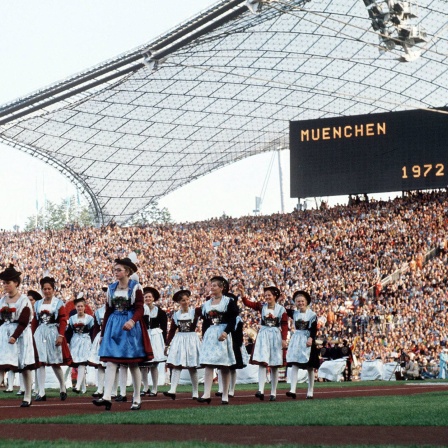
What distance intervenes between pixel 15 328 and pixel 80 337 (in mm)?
6690

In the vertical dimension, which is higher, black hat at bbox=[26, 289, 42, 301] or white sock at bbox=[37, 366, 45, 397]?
black hat at bbox=[26, 289, 42, 301]

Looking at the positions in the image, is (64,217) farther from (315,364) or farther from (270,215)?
(315,364)

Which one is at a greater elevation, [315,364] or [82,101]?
[82,101]

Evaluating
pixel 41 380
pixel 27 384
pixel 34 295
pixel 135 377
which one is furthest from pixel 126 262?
pixel 34 295

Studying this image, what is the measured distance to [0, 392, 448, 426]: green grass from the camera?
1171 centimetres

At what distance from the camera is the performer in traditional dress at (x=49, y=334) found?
59.8ft

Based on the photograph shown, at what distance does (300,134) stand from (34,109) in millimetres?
13393

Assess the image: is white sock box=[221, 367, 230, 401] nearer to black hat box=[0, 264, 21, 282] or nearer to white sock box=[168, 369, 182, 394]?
white sock box=[168, 369, 182, 394]

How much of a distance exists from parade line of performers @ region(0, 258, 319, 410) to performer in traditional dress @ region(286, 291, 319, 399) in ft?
0.06

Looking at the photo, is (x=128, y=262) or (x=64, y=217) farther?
(x=64, y=217)

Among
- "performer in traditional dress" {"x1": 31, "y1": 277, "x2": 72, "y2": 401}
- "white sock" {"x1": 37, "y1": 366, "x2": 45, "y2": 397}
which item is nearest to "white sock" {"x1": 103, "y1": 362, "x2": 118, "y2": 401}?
"performer in traditional dress" {"x1": 31, "y1": 277, "x2": 72, "y2": 401}

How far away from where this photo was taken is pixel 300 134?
48.9 meters

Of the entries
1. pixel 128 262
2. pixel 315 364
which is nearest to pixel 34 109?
pixel 315 364

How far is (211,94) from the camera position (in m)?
56.2
